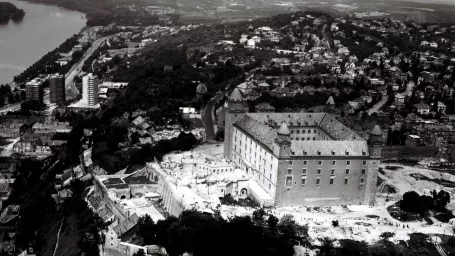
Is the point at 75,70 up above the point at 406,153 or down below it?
below

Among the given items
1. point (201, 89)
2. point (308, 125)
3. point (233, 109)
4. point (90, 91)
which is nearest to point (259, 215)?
point (233, 109)

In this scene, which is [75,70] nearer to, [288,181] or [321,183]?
[288,181]

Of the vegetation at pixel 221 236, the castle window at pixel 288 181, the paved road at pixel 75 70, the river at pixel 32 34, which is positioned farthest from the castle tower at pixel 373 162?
the river at pixel 32 34

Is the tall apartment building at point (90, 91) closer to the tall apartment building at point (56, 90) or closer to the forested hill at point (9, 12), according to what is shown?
the tall apartment building at point (56, 90)

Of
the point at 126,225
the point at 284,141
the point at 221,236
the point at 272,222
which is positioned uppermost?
the point at 284,141

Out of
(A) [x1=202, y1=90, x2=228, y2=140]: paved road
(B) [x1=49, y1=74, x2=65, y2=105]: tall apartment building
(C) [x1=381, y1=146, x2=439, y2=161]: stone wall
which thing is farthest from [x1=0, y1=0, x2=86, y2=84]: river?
(C) [x1=381, y1=146, x2=439, y2=161]: stone wall

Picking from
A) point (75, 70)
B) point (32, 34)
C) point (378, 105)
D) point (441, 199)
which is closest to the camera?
point (441, 199)
